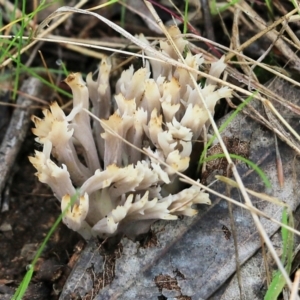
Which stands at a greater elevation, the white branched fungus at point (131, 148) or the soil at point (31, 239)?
the white branched fungus at point (131, 148)

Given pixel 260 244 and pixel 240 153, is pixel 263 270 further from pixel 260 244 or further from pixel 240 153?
pixel 240 153

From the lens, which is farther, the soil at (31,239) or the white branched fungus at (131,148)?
the soil at (31,239)

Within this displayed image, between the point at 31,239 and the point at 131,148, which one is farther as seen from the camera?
the point at 31,239

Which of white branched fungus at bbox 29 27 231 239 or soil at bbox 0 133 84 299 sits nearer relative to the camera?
white branched fungus at bbox 29 27 231 239

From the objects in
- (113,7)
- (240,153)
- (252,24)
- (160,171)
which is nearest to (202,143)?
(240,153)

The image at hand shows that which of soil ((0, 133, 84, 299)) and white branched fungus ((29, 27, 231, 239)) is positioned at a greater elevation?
white branched fungus ((29, 27, 231, 239))

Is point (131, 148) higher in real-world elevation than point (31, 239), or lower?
higher

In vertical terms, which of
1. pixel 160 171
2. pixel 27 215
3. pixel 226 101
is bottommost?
pixel 27 215

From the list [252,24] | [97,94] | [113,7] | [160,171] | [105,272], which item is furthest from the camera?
[113,7]
